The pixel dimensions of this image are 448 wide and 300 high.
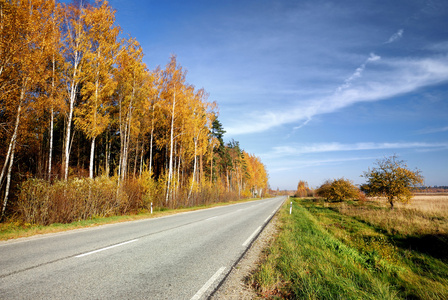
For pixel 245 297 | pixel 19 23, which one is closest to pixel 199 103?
pixel 19 23

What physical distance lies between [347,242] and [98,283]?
979 cm

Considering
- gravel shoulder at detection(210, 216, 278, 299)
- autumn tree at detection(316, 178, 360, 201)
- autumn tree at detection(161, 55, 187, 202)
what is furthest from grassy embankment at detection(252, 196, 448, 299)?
autumn tree at detection(316, 178, 360, 201)

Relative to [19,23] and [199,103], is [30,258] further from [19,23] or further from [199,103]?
[199,103]

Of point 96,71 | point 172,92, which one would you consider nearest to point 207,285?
point 96,71

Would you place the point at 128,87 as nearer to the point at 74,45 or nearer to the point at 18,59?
the point at 74,45

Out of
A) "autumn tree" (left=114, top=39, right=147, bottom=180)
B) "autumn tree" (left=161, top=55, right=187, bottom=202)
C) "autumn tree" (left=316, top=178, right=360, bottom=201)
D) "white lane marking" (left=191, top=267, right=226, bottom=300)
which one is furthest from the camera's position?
"autumn tree" (left=316, top=178, right=360, bottom=201)

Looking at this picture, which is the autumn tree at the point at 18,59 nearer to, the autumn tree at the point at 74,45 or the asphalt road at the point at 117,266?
the autumn tree at the point at 74,45

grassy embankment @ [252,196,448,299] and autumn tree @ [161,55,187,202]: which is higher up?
autumn tree @ [161,55,187,202]

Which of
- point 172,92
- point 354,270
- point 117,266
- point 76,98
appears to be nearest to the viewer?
point 117,266

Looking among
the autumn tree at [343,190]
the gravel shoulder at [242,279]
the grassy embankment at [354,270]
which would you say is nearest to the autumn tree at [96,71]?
the gravel shoulder at [242,279]

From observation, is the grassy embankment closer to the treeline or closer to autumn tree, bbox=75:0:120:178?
the treeline

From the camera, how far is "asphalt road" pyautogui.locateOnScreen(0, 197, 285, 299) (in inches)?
135

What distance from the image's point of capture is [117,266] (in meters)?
4.58

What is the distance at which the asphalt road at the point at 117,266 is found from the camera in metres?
3.44
